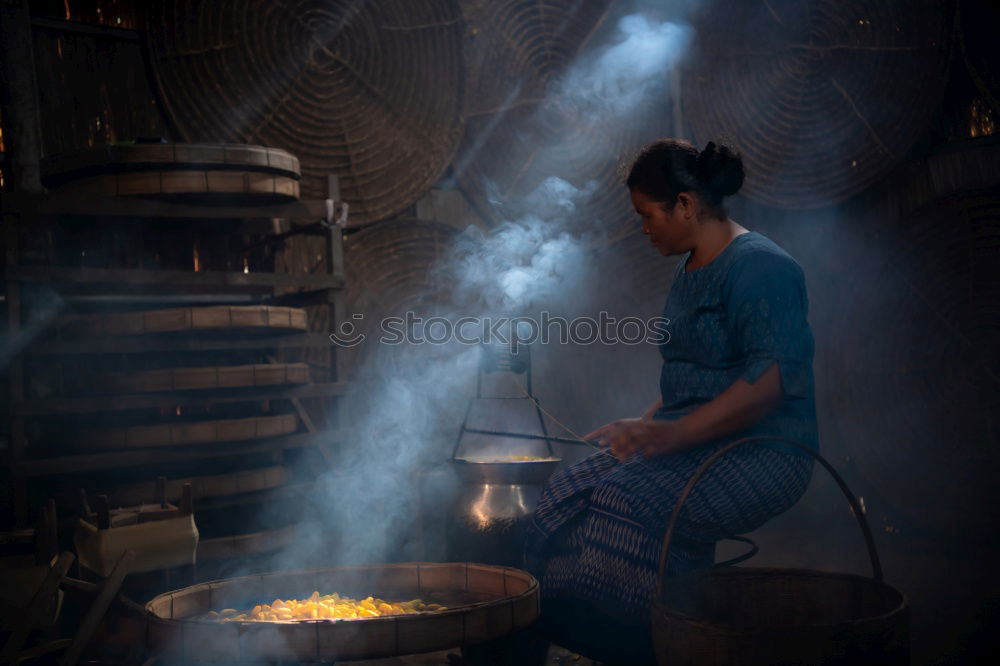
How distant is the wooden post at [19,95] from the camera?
171 inches

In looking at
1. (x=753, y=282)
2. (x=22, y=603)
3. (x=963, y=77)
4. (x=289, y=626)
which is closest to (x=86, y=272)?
(x=22, y=603)

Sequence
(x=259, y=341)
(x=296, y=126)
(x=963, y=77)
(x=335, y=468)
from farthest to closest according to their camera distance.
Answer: (x=963, y=77) < (x=296, y=126) < (x=335, y=468) < (x=259, y=341)

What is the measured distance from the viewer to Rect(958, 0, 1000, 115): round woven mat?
5.29 metres

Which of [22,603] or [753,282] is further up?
[753,282]

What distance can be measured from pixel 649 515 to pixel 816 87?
413 centimetres

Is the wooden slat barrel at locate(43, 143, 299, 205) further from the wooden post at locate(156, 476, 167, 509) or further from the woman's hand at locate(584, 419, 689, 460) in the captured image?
the woman's hand at locate(584, 419, 689, 460)

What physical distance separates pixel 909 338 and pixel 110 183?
15.1ft

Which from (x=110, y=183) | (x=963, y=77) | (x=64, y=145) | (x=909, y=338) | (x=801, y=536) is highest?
(x=963, y=77)

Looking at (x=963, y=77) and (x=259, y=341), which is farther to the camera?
(x=963, y=77)

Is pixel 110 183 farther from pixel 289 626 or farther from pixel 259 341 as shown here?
pixel 289 626

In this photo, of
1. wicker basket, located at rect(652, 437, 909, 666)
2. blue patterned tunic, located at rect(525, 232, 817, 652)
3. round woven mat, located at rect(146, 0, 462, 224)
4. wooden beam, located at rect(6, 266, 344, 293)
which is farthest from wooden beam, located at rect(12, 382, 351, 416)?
wicker basket, located at rect(652, 437, 909, 666)

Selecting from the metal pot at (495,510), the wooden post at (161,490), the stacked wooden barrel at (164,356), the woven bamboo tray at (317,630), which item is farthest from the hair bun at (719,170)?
the wooden post at (161,490)

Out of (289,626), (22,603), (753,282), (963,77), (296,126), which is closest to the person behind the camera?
(289,626)

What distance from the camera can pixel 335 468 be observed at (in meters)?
4.64
